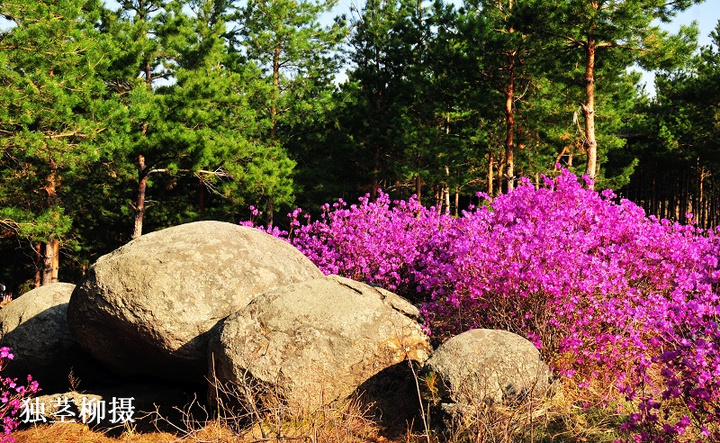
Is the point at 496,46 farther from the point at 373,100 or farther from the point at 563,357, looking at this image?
the point at 563,357

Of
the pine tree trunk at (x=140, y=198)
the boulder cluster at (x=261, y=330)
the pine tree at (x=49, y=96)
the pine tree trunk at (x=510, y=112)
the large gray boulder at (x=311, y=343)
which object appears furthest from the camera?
the pine tree trunk at (x=140, y=198)

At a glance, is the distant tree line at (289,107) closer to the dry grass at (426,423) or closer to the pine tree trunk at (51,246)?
the pine tree trunk at (51,246)

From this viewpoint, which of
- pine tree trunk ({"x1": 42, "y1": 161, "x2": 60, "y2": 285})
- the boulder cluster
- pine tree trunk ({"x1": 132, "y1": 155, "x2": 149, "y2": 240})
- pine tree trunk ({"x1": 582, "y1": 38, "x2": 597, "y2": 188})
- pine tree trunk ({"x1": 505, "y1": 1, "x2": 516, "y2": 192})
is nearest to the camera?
the boulder cluster

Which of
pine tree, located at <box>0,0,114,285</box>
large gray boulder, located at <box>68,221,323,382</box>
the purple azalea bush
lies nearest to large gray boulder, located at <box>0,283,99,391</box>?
large gray boulder, located at <box>68,221,323,382</box>

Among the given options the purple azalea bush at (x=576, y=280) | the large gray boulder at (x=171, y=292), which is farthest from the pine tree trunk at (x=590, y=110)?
the large gray boulder at (x=171, y=292)

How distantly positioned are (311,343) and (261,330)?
477 mm

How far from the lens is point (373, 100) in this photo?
22.8m

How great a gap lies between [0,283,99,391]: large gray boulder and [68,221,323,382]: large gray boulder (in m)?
1.18

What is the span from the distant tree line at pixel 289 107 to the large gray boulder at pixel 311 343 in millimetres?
8460

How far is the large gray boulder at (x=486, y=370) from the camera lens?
482 cm

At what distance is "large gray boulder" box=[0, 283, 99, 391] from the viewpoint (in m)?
7.98

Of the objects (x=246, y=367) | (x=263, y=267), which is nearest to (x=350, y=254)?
(x=263, y=267)

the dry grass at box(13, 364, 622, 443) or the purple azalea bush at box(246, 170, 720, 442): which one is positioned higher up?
the purple azalea bush at box(246, 170, 720, 442)

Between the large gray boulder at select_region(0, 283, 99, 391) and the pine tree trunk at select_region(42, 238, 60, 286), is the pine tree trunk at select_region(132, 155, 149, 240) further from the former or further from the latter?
the large gray boulder at select_region(0, 283, 99, 391)
